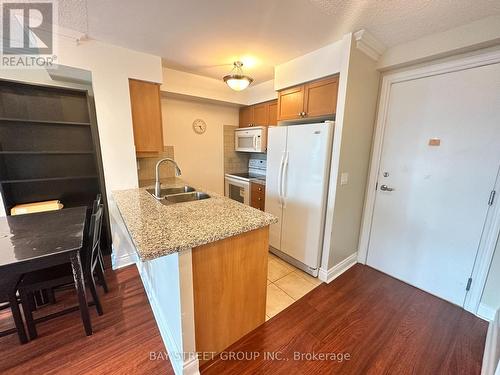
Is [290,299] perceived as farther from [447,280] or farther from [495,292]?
[495,292]

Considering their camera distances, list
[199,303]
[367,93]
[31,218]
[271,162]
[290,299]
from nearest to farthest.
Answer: [199,303], [31,218], [290,299], [367,93], [271,162]

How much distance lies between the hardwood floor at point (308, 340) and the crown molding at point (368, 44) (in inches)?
93.8

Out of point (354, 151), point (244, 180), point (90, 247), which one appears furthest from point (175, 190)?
point (354, 151)

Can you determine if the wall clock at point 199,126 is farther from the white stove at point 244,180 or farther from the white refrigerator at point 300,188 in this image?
the white refrigerator at point 300,188

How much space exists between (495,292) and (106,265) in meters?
3.87

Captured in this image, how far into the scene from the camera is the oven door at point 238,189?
336 cm

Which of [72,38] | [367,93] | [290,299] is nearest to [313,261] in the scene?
[290,299]

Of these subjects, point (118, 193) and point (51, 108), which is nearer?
point (118, 193)

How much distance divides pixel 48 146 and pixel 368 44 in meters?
3.62

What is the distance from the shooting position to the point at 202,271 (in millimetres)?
1240

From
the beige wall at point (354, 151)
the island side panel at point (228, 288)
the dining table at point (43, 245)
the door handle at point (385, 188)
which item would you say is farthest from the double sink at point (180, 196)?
the door handle at point (385, 188)

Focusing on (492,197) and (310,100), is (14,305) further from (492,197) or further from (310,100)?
A: (492,197)

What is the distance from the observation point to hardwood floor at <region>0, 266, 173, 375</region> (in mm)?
1335

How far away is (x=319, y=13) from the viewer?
61.5 inches
